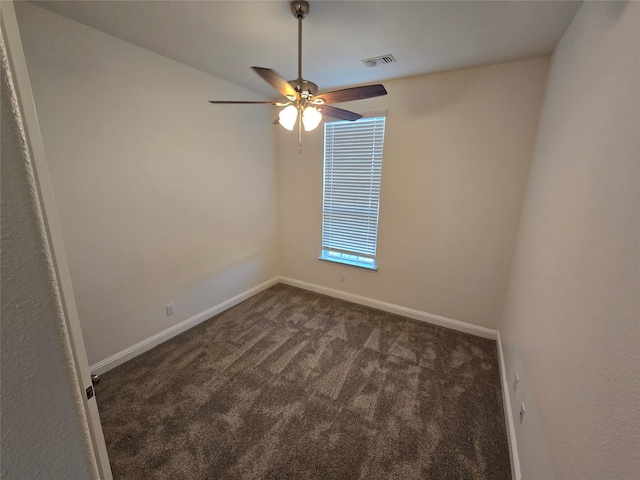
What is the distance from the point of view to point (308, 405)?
193 cm

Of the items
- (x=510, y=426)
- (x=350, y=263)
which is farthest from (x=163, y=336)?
(x=510, y=426)

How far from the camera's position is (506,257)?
8.30ft

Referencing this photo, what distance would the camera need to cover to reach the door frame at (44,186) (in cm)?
57

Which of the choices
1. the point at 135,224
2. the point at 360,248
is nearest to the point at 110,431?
the point at 135,224

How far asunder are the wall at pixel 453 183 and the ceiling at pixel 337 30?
264 millimetres

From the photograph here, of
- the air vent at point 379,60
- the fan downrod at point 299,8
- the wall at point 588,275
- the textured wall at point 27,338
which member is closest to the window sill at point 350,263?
the wall at point 588,275

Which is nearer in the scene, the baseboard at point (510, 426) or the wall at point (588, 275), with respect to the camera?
the wall at point (588, 275)

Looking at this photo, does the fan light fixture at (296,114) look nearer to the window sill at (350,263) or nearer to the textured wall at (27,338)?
the textured wall at (27,338)

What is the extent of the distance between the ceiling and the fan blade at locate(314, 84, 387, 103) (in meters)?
0.53

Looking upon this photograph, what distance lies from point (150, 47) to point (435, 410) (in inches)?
144

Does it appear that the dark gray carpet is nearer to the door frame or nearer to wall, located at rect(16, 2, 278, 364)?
wall, located at rect(16, 2, 278, 364)

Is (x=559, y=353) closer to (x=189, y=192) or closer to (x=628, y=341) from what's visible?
(x=628, y=341)

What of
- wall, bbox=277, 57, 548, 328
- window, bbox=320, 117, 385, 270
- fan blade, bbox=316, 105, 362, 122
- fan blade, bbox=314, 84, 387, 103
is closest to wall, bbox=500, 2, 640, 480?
wall, bbox=277, 57, 548, 328

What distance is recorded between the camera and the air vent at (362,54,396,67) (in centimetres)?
224
